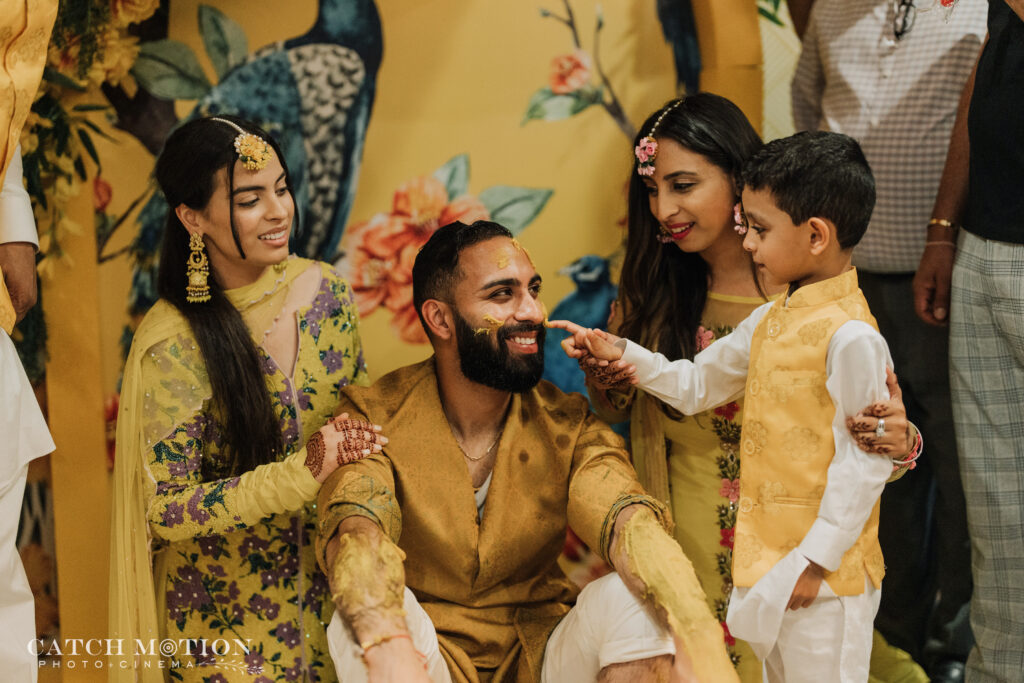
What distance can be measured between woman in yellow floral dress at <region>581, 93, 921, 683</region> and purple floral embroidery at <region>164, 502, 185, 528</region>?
1.21 meters

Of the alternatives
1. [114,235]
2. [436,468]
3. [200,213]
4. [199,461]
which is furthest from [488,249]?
[114,235]

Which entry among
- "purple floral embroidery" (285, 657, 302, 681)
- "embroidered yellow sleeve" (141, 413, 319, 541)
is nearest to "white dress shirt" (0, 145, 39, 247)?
"embroidered yellow sleeve" (141, 413, 319, 541)

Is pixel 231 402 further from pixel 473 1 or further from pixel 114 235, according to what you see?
pixel 473 1

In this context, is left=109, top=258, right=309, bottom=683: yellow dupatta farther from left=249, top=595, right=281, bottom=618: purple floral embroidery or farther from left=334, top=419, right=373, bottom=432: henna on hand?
left=334, top=419, right=373, bottom=432: henna on hand

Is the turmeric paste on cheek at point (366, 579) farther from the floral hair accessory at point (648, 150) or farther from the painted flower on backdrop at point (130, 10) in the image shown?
the painted flower on backdrop at point (130, 10)

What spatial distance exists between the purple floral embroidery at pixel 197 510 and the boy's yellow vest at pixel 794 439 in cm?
141

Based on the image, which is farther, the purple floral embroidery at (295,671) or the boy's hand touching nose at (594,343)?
the purple floral embroidery at (295,671)

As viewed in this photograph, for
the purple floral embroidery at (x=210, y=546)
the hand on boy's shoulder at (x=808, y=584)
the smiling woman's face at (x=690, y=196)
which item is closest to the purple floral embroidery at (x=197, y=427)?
the purple floral embroidery at (x=210, y=546)

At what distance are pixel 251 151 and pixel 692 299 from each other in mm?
1391

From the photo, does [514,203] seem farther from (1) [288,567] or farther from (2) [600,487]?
(1) [288,567]

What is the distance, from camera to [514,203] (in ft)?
12.1

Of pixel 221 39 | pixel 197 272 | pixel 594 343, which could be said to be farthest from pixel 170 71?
pixel 594 343

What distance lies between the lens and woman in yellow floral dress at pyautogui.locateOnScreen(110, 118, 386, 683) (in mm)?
2889

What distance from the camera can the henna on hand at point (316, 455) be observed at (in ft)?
8.90
